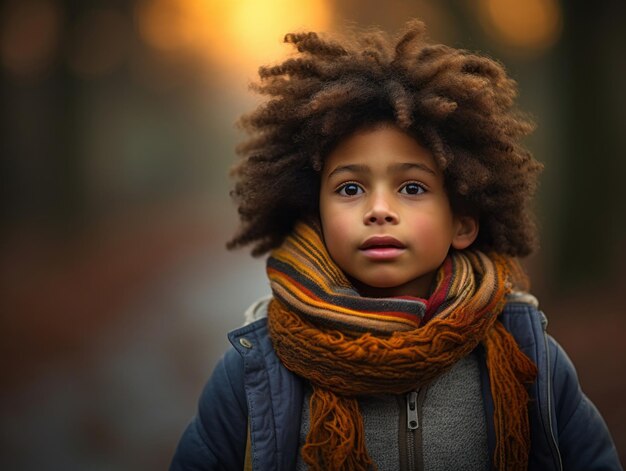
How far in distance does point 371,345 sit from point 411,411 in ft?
0.80

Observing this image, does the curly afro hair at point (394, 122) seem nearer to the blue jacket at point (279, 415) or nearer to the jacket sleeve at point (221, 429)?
the blue jacket at point (279, 415)

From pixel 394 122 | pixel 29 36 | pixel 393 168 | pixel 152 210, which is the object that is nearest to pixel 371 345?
pixel 393 168

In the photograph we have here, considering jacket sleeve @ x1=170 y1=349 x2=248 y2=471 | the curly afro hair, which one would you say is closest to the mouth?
the curly afro hair

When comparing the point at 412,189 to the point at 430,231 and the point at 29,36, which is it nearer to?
the point at 430,231

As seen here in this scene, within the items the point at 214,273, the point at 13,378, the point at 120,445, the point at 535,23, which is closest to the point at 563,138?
the point at 535,23

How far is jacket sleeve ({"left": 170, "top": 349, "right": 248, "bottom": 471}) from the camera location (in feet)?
6.13

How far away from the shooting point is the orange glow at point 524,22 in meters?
5.98

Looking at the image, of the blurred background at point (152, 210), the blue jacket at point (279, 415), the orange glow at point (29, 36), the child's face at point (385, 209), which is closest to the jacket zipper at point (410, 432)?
the blue jacket at point (279, 415)

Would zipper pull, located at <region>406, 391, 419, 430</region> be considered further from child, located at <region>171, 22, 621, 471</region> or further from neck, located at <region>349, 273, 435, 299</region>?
neck, located at <region>349, 273, 435, 299</region>

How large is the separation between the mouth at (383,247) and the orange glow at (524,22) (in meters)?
4.89

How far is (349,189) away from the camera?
74.0 inches

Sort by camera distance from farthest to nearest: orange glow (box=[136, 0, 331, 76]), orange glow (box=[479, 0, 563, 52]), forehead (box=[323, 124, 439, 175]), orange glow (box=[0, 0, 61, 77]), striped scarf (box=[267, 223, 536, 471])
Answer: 1. orange glow (box=[136, 0, 331, 76])
2. orange glow (box=[0, 0, 61, 77])
3. orange glow (box=[479, 0, 563, 52])
4. forehead (box=[323, 124, 439, 175])
5. striped scarf (box=[267, 223, 536, 471])

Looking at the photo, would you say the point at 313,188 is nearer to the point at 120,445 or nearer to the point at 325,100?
the point at 325,100

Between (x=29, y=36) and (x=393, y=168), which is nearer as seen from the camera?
(x=393, y=168)
